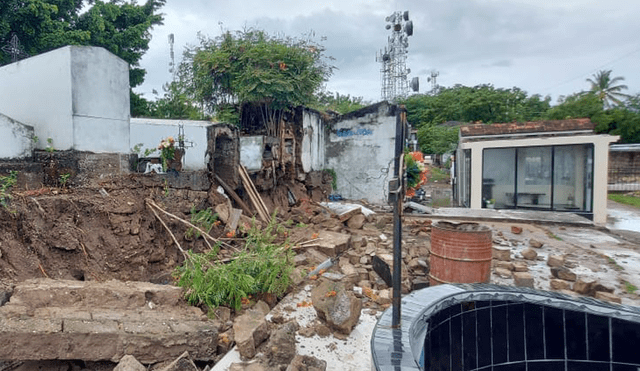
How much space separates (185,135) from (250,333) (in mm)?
4863

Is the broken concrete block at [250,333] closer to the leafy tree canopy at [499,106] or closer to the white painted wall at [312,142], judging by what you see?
the white painted wall at [312,142]

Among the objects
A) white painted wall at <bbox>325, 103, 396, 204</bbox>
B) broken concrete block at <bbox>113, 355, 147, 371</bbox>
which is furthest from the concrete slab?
white painted wall at <bbox>325, 103, 396, 204</bbox>

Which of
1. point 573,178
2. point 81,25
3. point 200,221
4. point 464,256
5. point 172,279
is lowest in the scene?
point 172,279

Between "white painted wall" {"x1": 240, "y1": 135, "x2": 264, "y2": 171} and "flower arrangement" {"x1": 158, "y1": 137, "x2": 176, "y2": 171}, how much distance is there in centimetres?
240

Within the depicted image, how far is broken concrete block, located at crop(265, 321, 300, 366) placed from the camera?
2.57 m

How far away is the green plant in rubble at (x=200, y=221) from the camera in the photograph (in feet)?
17.2

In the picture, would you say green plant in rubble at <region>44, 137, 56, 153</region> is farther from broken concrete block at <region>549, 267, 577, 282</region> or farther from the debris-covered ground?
broken concrete block at <region>549, 267, 577, 282</region>

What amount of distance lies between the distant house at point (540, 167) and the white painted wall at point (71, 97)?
8839 millimetres

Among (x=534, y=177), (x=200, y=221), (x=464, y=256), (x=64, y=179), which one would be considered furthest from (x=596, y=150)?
(x=64, y=179)

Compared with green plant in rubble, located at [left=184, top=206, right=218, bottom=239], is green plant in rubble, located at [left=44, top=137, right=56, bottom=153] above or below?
above

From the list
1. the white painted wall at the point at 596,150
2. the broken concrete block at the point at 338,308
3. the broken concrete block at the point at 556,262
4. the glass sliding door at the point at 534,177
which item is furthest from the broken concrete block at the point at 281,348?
the glass sliding door at the point at 534,177

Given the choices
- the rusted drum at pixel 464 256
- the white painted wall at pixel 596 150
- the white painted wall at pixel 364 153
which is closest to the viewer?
the rusted drum at pixel 464 256

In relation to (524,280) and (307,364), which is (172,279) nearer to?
(307,364)

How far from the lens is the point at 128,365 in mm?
2412
